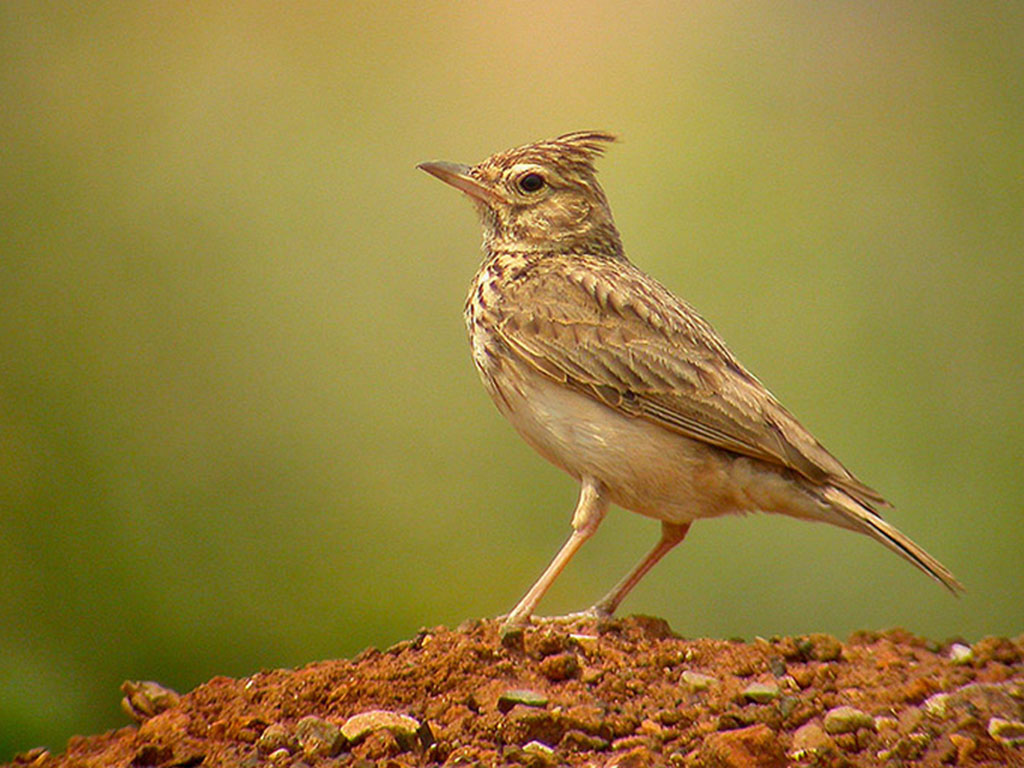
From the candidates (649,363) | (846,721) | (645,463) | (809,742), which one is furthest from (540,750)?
(649,363)

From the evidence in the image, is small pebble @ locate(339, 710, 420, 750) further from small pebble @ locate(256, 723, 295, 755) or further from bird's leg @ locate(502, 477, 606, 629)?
bird's leg @ locate(502, 477, 606, 629)

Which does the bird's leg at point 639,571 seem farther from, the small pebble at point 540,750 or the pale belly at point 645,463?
the small pebble at point 540,750

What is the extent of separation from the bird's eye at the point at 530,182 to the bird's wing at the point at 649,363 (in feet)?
1.27

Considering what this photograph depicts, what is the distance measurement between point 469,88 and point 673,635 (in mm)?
3152

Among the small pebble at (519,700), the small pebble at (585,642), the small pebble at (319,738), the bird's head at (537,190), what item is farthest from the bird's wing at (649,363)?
the small pebble at (319,738)

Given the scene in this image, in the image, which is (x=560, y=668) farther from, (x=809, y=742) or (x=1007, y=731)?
(x=1007, y=731)

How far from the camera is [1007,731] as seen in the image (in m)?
3.32

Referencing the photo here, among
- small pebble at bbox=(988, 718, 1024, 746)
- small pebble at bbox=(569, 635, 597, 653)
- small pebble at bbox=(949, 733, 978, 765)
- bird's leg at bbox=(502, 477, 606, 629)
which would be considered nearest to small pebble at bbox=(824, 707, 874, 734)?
small pebble at bbox=(949, 733, 978, 765)

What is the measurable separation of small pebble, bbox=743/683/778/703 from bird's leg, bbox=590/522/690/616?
104cm

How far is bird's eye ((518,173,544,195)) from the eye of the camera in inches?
193

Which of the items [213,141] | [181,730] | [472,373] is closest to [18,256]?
[213,141]

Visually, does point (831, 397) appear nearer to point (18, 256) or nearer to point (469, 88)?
point (469, 88)

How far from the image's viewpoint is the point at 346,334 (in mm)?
5992

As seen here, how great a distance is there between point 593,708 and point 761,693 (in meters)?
0.54
